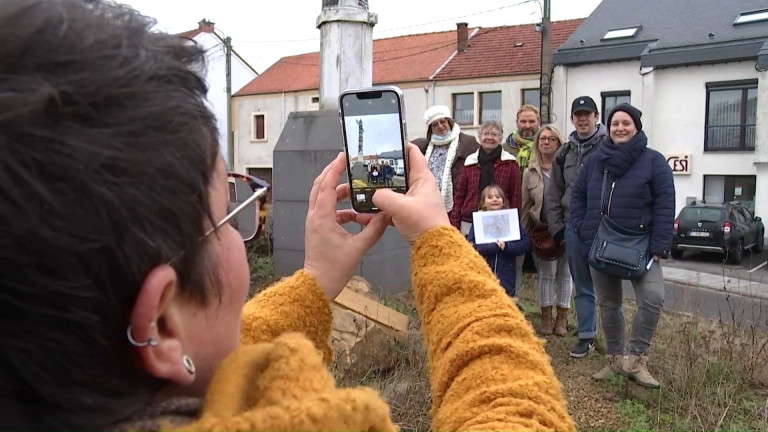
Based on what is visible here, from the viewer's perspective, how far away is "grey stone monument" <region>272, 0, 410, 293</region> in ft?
18.8

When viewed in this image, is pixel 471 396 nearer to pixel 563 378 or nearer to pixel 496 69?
pixel 563 378

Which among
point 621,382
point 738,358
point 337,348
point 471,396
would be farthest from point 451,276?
point 738,358

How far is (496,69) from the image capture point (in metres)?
25.9

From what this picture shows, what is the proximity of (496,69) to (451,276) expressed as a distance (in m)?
25.8

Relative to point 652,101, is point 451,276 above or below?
below

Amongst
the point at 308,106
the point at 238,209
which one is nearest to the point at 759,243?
the point at 238,209

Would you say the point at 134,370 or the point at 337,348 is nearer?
the point at 134,370

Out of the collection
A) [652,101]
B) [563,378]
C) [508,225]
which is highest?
[652,101]

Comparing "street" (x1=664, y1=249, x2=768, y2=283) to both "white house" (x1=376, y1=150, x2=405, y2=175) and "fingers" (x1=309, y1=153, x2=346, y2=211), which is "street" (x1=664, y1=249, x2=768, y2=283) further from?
"fingers" (x1=309, y1=153, x2=346, y2=211)

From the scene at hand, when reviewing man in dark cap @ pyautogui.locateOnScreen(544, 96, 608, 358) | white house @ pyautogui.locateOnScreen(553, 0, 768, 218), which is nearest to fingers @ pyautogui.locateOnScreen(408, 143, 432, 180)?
man in dark cap @ pyautogui.locateOnScreen(544, 96, 608, 358)

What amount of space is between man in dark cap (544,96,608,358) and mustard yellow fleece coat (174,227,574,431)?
11.9 feet

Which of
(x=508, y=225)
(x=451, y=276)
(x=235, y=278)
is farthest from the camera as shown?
(x=508, y=225)

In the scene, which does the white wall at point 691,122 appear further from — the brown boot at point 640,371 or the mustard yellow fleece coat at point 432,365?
the mustard yellow fleece coat at point 432,365

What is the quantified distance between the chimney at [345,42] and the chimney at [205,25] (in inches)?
1124
